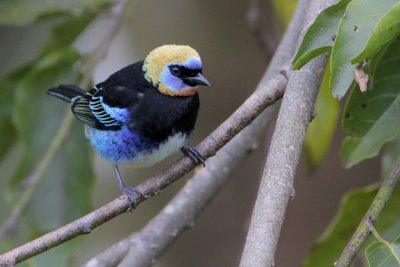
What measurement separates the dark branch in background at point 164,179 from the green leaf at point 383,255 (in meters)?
0.55

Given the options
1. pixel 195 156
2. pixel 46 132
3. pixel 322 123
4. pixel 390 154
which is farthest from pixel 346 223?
pixel 46 132

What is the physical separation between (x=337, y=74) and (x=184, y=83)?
3.45 feet

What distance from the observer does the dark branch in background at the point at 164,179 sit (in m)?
2.12

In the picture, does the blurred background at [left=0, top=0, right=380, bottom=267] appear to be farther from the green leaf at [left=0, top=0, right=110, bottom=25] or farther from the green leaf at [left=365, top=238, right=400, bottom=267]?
the green leaf at [left=365, top=238, right=400, bottom=267]

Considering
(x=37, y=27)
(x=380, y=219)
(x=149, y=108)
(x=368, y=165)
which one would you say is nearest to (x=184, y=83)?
(x=149, y=108)

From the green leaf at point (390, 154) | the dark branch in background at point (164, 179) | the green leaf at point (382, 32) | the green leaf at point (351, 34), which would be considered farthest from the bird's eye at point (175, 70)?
the green leaf at point (382, 32)

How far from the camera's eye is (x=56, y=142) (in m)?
3.61

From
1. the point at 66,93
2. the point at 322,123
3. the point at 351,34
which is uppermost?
the point at 351,34

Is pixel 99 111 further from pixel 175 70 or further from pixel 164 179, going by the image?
pixel 164 179

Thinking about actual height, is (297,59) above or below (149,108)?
above

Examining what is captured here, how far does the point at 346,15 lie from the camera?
6.48 feet

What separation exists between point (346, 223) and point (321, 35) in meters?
0.94

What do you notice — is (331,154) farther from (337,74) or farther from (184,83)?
(337,74)

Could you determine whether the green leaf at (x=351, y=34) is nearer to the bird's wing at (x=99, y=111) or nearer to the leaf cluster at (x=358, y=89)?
the leaf cluster at (x=358, y=89)
